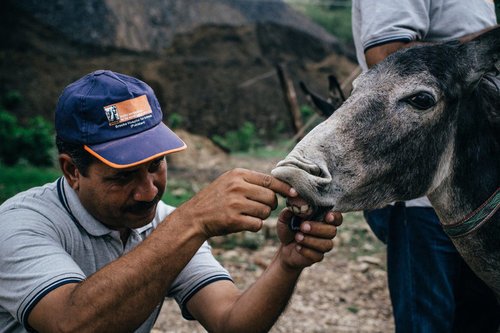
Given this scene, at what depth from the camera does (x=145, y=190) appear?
2.31 m

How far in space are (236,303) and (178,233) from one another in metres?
0.66

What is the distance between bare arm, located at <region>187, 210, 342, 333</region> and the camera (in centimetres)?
211

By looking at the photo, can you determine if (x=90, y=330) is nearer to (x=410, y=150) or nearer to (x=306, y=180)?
(x=306, y=180)

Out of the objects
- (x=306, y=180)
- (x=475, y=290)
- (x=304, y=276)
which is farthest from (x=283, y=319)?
(x=306, y=180)

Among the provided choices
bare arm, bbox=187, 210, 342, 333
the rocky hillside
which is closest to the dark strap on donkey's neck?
bare arm, bbox=187, 210, 342, 333

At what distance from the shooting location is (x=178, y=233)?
80.1 inches

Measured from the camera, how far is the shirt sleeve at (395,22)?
2760mm

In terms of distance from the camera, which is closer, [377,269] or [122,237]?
[122,237]

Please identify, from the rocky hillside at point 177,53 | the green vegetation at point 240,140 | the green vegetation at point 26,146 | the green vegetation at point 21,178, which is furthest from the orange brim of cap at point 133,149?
the green vegetation at point 240,140

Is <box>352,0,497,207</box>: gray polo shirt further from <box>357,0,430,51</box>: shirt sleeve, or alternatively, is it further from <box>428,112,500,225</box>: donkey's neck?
<box>428,112,500,225</box>: donkey's neck

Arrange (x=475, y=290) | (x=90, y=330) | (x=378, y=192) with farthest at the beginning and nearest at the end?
(x=475, y=290)
(x=378, y=192)
(x=90, y=330)

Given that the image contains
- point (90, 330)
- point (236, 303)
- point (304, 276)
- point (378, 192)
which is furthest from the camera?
point (304, 276)

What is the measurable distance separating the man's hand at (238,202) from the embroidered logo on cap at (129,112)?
0.56 metres

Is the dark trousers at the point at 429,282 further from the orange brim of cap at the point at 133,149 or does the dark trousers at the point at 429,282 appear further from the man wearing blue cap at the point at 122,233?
the orange brim of cap at the point at 133,149
